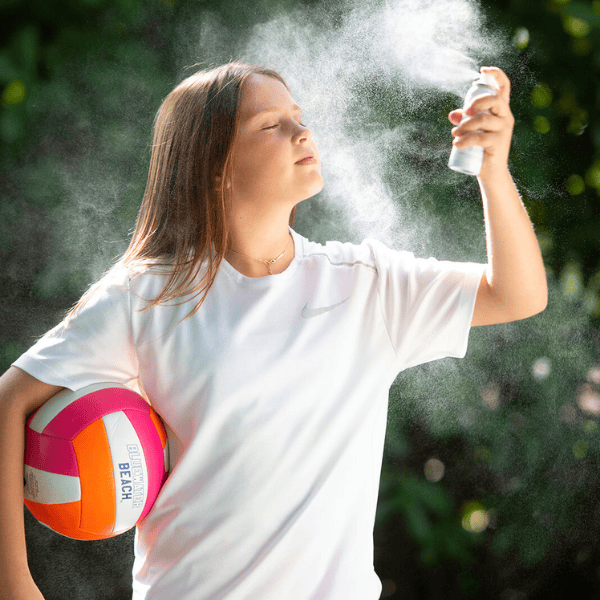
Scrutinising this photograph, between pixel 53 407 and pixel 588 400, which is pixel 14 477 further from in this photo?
pixel 588 400

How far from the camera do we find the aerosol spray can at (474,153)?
105 centimetres

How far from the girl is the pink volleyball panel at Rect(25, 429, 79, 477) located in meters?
0.04

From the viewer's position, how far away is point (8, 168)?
6.63 ft

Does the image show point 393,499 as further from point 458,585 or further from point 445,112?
point 445,112

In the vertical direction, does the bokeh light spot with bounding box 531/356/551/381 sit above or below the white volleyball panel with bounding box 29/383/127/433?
below

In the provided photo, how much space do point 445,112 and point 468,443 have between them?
1.09 m

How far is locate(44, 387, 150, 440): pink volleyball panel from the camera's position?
44.7 inches

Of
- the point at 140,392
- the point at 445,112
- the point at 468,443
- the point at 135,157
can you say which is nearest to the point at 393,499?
the point at 468,443

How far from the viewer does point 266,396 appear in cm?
115

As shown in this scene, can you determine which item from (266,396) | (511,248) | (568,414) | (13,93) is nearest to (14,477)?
(266,396)

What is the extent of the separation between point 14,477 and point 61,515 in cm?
11

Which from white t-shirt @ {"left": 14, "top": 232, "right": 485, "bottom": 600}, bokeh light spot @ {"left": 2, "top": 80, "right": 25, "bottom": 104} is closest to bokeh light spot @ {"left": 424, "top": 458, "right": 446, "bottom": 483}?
white t-shirt @ {"left": 14, "top": 232, "right": 485, "bottom": 600}

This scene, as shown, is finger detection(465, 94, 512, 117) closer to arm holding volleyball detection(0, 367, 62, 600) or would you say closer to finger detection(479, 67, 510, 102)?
finger detection(479, 67, 510, 102)

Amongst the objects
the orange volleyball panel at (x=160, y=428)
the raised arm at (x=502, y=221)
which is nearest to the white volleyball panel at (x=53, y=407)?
the orange volleyball panel at (x=160, y=428)
